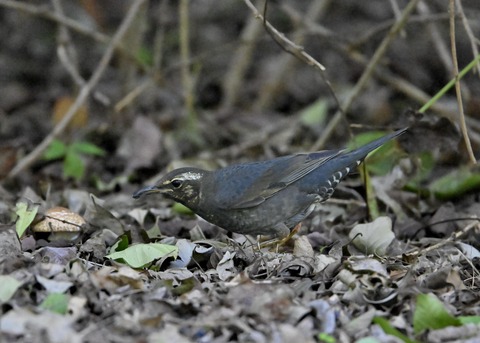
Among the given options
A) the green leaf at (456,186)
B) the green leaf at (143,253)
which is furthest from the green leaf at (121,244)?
the green leaf at (456,186)

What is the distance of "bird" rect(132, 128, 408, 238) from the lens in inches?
268


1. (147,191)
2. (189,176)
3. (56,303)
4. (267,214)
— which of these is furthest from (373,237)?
(56,303)

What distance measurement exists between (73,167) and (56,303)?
445 cm

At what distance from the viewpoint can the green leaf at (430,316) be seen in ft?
15.5

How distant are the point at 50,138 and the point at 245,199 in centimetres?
263

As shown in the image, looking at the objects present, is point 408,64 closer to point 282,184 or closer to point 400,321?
point 282,184

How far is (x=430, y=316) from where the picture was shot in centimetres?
475

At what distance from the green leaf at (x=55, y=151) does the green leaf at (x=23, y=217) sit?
2788 millimetres

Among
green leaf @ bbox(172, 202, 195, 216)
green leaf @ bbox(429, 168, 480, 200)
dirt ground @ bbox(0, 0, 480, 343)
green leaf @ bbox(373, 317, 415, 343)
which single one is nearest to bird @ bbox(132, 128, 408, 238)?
dirt ground @ bbox(0, 0, 480, 343)

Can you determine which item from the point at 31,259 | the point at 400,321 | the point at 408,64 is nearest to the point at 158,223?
the point at 31,259

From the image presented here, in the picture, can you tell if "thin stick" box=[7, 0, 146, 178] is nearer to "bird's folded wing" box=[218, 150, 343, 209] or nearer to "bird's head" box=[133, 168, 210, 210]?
"bird's head" box=[133, 168, 210, 210]

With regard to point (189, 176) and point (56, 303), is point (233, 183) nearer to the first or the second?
point (189, 176)

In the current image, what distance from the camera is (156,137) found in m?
10.0

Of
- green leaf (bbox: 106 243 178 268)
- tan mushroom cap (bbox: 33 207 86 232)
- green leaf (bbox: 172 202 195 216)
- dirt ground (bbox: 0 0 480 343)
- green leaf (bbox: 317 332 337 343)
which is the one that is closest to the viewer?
green leaf (bbox: 317 332 337 343)
